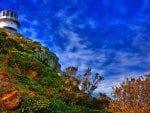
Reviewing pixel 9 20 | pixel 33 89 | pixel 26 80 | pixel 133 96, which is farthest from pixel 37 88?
pixel 9 20

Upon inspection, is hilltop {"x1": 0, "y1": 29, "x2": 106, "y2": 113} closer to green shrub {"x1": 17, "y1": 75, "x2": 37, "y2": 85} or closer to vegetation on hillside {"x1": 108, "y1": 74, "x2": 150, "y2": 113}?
green shrub {"x1": 17, "y1": 75, "x2": 37, "y2": 85}

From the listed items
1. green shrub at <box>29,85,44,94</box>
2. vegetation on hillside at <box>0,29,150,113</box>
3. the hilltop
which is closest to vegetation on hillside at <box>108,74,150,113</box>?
vegetation on hillside at <box>0,29,150,113</box>

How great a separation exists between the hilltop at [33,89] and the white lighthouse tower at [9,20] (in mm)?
37306

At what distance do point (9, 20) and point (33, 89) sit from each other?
55.9 m

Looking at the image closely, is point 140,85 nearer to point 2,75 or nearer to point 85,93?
point 2,75

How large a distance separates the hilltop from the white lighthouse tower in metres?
37.3

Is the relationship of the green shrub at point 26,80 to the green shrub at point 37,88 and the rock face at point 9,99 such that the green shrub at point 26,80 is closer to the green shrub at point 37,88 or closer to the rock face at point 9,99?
the green shrub at point 37,88

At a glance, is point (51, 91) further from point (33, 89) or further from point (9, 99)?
point (9, 99)

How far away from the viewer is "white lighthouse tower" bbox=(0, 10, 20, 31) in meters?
92.1

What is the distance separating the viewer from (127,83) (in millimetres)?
28156

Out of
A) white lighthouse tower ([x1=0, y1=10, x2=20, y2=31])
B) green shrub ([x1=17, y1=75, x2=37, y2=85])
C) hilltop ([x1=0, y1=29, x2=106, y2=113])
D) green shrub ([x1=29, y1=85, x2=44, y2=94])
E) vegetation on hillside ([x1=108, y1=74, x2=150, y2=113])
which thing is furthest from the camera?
white lighthouse tower ([x1=0, y1=10, x2=20, y2=31])

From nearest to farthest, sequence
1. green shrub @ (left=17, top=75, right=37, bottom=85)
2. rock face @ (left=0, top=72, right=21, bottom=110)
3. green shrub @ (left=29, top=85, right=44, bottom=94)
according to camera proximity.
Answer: rock face @ (left=0, top=72, right=21, bottom=110)
green shrub @ (left=29, top=85, right=44, bottom=94)
green shrub @ (left=17, top=75, right=37, bottom=85)

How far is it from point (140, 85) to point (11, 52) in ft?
78.6

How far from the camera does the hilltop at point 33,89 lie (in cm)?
3120
